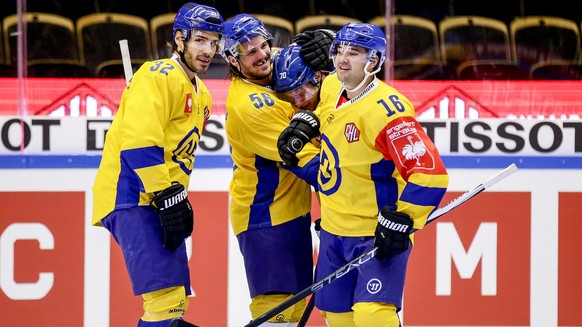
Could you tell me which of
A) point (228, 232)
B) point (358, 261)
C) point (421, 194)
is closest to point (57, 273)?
point (228, 232)

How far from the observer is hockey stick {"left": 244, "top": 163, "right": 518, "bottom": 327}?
325 centimetres

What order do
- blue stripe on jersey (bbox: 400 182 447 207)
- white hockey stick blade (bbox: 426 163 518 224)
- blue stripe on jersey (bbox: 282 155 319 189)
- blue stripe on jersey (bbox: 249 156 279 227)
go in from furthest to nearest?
blue stripe on jersey (bbox: 249 156 279 227)
blue stripe on jersey (bbox: 282 155 319 189)
white hockey stick blade (bbox: 426 163 518 224)
blue stripe on jersey (bbox: 400 182 447 207)

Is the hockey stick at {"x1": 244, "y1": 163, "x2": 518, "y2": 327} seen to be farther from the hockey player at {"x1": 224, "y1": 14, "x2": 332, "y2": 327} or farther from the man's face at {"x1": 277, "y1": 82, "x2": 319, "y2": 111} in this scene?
the man's face at {"x1": 277, "y1": 82, "x2": 319, "y2": 111}

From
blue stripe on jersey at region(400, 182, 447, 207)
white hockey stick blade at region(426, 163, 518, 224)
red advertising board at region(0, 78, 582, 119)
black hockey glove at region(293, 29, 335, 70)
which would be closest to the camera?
blue stripe on jersey at region(400, 182, 447, 207)

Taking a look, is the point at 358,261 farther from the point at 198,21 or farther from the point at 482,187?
the point at 198,21

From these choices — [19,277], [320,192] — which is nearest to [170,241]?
[320,192]

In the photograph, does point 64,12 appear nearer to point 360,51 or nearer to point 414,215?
point 360,51

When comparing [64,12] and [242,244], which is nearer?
[242,244]

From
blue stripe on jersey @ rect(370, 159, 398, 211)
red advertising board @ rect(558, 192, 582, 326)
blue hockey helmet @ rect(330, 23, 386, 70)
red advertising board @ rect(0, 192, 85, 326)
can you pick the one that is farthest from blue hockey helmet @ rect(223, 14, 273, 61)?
red advertising board @ rect(558, 192, 582, 326)

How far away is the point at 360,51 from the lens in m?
3.25

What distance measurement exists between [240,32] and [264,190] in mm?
560

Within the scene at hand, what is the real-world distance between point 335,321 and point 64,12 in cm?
202

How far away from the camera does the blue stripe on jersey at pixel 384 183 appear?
10.7 feet

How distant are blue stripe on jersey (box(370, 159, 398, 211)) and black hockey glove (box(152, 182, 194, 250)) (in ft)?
1.88
